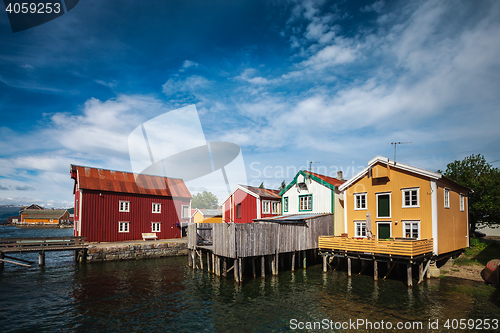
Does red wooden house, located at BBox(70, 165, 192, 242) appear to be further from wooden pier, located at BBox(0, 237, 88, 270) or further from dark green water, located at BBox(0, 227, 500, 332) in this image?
dark green water, located at BBox(0, 227, 500, 332)

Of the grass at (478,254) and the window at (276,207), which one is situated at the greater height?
the window at (276,207)

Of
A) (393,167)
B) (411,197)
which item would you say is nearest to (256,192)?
(393,167)

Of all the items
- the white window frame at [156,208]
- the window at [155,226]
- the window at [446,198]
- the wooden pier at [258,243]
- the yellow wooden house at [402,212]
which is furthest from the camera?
the white window frame at [156,208]

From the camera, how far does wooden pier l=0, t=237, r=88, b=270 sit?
26656mm

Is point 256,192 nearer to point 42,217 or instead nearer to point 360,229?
point 360,229

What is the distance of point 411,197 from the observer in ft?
75.3

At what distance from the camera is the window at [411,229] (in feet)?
73.8

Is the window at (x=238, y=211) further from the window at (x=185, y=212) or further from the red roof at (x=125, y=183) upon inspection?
the red roof at (x=125, y=183)

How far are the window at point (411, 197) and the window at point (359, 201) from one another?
10.9 feet

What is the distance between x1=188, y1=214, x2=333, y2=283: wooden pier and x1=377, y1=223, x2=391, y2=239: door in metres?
4.87

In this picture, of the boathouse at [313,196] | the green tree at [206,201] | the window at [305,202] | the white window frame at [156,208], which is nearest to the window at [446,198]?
the boathouse at [313,196]

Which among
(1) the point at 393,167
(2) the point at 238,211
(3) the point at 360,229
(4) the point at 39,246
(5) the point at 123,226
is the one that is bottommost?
(4) the point at 39,246

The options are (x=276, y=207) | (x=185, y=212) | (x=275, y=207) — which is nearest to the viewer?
(x=275, y=207)

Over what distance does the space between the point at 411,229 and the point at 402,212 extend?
1.41m
